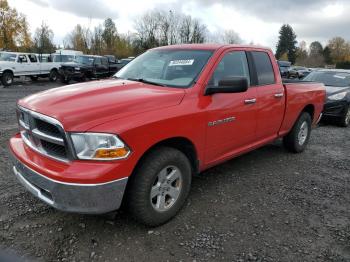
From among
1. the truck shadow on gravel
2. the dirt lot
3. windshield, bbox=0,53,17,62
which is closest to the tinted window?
windshield, bbox=0,53,17,62

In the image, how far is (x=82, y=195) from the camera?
2.72 m

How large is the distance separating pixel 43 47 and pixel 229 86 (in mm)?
42197

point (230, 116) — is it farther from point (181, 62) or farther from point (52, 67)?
point (52, 67)

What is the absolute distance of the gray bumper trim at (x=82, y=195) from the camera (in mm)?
2719

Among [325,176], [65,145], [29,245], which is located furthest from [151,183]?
[325,176]

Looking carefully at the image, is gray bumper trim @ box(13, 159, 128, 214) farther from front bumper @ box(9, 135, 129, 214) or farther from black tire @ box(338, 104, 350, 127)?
black tire @ box(338, 104, 350, 127)

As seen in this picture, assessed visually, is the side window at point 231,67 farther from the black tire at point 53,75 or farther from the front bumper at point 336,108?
the black tire at point 53,75

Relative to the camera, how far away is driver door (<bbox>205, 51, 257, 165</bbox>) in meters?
3.79

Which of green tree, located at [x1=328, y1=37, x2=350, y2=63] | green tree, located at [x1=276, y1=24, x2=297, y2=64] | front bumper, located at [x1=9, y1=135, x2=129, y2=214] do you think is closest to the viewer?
front bumper, located at [x1=9, y1=135, x2=129, y2=214]

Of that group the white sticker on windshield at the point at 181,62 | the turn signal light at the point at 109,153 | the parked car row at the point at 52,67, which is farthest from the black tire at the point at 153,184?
the parked car row at the point at 52,67

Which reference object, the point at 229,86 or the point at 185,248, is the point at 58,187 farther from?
the point at 229,86

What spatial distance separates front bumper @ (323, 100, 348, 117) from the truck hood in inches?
271

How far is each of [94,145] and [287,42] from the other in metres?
90.1

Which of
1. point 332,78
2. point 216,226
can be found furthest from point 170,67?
point 332,78
